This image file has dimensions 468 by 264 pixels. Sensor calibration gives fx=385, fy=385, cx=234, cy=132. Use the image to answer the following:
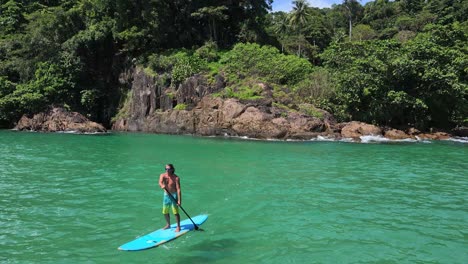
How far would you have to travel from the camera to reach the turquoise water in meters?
8.81

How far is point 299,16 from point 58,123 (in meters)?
42.7

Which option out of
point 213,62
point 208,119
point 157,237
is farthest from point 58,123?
point 157,237

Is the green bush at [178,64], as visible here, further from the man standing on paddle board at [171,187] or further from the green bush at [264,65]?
the man standing on paddle board at [171,187]

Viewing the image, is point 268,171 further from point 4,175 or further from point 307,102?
point 307,102

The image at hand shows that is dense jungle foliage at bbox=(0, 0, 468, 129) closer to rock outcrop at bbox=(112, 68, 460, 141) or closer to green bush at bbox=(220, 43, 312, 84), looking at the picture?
green bush at bbox=(220, 43, 312, 84)

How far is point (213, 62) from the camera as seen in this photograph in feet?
143

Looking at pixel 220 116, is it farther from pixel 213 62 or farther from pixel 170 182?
pixel 170 182

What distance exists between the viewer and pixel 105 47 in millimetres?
49094

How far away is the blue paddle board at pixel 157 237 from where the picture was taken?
8703 millimetres

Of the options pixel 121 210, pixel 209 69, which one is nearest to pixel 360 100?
pixel 209 69

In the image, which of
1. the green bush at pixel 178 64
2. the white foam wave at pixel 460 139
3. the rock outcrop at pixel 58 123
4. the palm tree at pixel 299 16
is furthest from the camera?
the palm tree at pixel 299 16

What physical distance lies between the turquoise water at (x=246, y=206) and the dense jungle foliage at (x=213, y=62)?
14.2 metres

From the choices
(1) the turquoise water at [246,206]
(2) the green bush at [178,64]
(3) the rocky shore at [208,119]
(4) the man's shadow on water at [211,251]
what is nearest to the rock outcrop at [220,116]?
(3) the rocky shore at [208,119]

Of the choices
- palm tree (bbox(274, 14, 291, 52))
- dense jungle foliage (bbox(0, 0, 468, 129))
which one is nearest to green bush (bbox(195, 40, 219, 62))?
dense jungle foliage (bbox(0, 0, 468, 129))
